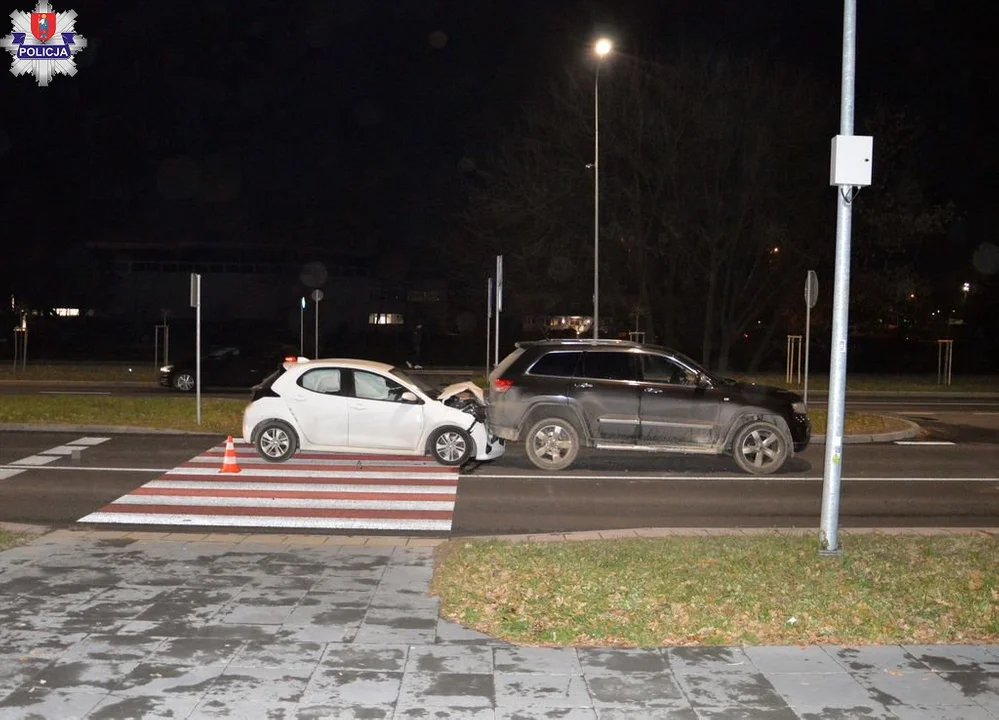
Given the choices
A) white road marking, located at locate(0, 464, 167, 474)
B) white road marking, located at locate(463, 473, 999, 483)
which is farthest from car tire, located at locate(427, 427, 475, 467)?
white road marking, located at locate(0, 464, 167, 474)

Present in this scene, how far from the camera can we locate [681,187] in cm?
3456

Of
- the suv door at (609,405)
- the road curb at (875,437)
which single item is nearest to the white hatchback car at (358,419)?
the suv door at (609,405)

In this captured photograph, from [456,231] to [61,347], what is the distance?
21.7 m

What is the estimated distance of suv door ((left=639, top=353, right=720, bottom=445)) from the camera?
14227 millimetres

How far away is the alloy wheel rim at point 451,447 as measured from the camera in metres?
14.0

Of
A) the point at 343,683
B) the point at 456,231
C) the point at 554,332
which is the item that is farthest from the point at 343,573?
the point at 554,332

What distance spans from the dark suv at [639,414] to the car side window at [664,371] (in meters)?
0.02

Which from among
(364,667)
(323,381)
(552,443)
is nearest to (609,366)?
(552,443)

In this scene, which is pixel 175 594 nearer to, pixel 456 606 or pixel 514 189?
pixel 456 606

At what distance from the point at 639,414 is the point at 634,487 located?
1416 mm

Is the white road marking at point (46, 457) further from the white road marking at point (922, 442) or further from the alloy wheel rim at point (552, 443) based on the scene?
the white road marking at point (922, 442)

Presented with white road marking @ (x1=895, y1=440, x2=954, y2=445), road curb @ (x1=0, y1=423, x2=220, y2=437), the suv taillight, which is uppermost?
the suv taillight

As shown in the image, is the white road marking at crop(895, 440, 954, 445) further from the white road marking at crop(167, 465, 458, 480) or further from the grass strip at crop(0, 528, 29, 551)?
the grass strip at crop(0, 528, 29, 551)

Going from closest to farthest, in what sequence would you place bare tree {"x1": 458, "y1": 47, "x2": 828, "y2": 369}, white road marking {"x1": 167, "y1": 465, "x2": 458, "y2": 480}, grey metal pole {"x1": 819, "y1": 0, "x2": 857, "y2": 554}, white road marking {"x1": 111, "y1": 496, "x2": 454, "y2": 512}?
grey metal pole {"x1": 819, "y1": 0, "x2": 857, "y2": 554} < white road marking {"x1": 111, "y1": 496, "x2": 454, "y2": 512} < white road marking {"x1": 167, "y1": 465, "x2": 458, "y2": 480} < bare tree {"x1": 458, "y1": 47, "x2": 828, "y2": 369}
